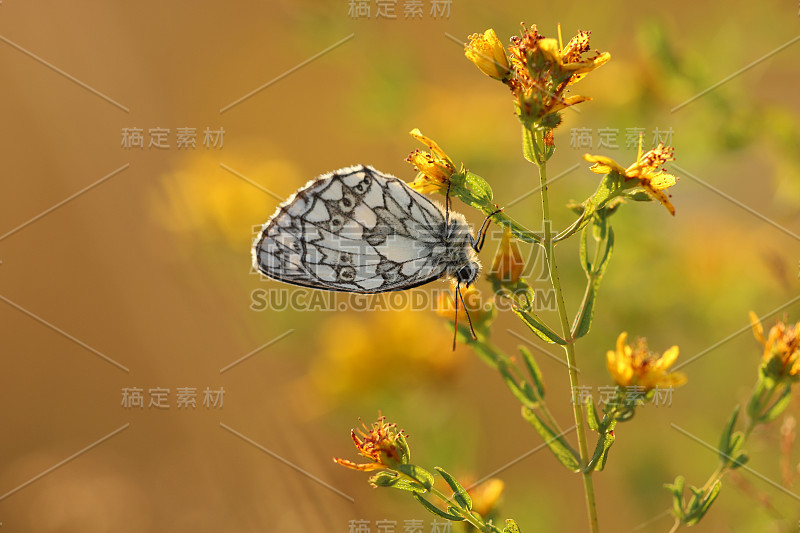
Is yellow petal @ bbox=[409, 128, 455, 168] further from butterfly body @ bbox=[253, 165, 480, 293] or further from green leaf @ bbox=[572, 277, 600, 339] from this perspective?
green leaf @ bbox=[572, 277, 600, 339]

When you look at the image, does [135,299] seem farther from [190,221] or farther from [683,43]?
[683,43]

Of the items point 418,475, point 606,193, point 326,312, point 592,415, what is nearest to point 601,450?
point 592,415

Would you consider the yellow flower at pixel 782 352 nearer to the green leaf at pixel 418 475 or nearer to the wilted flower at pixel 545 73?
the wilted flower at pixel 545 73

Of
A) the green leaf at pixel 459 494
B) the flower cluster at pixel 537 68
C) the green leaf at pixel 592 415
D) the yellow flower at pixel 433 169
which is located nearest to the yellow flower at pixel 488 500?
the green leaf at pixel 459 494

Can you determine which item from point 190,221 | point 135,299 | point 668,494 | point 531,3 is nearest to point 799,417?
point 668,494

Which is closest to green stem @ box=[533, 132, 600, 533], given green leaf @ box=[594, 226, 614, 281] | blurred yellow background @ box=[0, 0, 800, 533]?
green leaf @ box=[594, 226, 614, 281]
